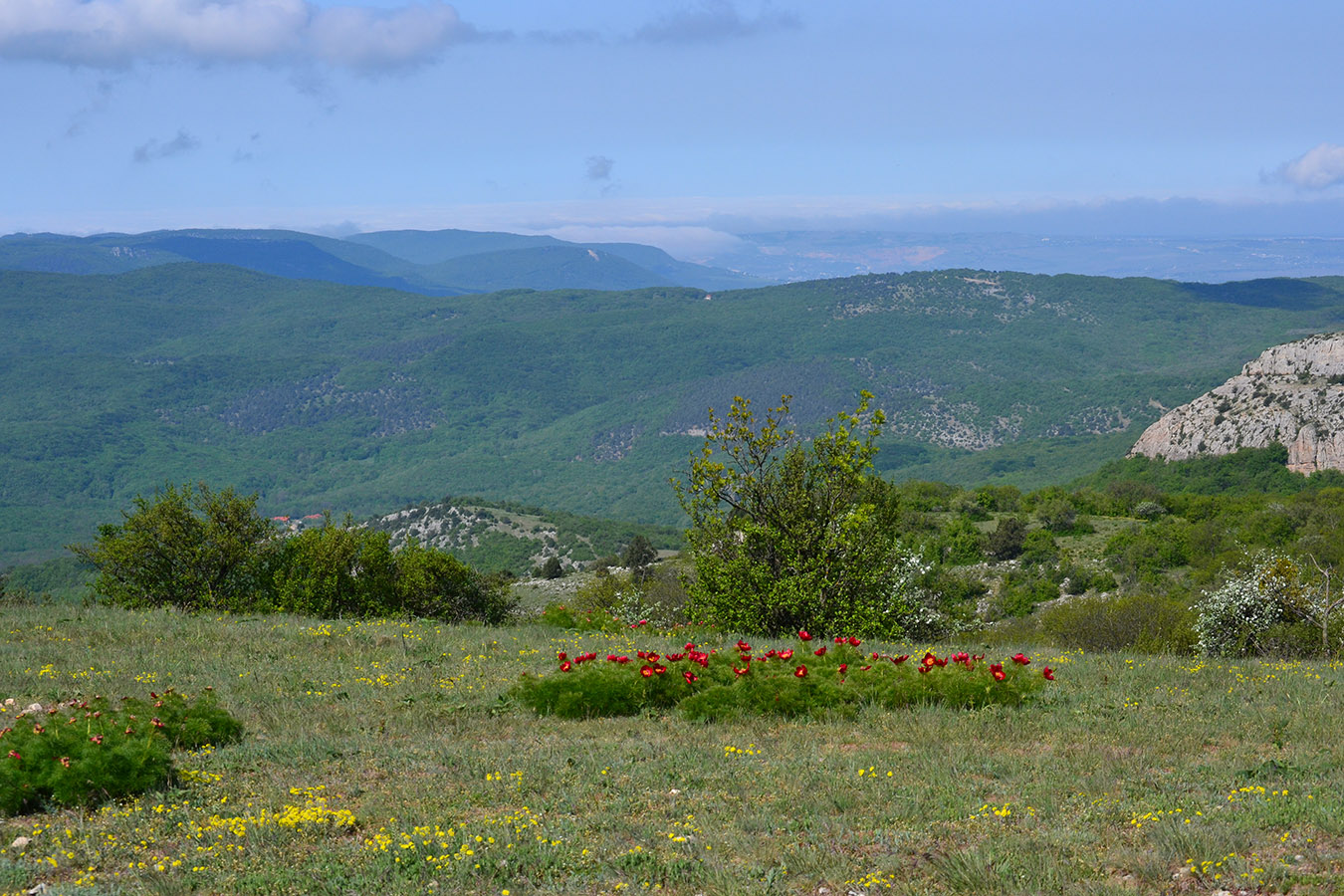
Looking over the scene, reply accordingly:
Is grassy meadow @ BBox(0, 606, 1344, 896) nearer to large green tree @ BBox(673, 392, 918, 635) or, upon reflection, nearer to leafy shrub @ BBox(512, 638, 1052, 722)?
leafy shrub @ BBox(512, 638, 1052, 722)

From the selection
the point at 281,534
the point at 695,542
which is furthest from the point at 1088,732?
the point at 281,534

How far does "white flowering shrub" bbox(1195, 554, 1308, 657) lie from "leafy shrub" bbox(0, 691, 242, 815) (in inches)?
949

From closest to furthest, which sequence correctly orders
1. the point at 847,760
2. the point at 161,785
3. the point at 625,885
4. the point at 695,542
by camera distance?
the point at 625,885
the point at 161,785
the point at 847,760
the point at 695,542

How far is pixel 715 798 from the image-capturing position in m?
7.96

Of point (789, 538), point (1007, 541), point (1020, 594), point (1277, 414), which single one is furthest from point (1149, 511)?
point (789, 538)

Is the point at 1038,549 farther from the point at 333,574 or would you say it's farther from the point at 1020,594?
the point at 333,574

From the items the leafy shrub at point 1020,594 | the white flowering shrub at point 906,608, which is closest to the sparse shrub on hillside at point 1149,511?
the leafy shrub at point 1020,594

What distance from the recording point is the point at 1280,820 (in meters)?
6.79

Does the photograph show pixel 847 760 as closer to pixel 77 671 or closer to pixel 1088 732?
pixel 1088 732

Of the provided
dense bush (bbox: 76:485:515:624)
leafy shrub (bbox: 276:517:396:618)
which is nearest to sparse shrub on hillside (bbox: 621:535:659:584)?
leafy shrub (bbox: 276:517:396:618)

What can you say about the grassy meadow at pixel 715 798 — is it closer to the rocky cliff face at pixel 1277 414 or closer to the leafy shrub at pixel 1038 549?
the leafy shrub at pixel 1038 549

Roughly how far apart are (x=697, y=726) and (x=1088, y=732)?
158 inches

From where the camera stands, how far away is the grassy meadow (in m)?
6.37

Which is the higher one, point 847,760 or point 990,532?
point 847,760
